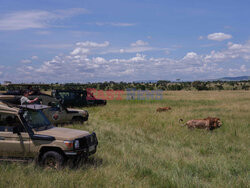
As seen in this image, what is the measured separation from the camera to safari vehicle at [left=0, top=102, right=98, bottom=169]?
658 cm

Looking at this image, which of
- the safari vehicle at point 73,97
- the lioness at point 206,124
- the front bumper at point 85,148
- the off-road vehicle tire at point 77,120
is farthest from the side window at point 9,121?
the safari vehicle at point 73,97

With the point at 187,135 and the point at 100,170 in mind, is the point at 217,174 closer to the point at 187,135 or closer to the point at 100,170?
the point at 100,170

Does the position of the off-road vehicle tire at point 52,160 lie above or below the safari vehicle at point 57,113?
below

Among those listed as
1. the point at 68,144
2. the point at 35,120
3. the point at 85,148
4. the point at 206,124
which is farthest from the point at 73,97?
the point at 68,144

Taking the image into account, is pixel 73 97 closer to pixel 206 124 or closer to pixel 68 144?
pixel 206 124

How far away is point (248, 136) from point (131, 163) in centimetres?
638

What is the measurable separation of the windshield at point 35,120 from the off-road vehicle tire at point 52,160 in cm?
79

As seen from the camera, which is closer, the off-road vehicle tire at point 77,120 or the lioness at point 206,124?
the lioness at point 206,124

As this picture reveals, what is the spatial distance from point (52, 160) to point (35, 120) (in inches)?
47.4

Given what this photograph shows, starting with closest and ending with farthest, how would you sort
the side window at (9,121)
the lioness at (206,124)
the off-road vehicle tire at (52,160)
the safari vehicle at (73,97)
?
the off-road vehicle tire at (52,160) → the side window at (9,121) → the lioness at (206,124) → the safari vehicle at (73,97)

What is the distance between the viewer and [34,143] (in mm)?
6613

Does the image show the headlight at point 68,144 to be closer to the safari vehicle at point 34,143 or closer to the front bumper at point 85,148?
the safari vehicle at point 34,143

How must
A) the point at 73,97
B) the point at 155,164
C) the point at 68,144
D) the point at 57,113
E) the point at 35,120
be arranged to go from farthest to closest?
1. the point at 73,97
2. the point at 57,113
3. the point at 155,164
4. the point at 35,120
5. the point at 68,144

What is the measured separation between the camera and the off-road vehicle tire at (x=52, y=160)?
6543 mm
